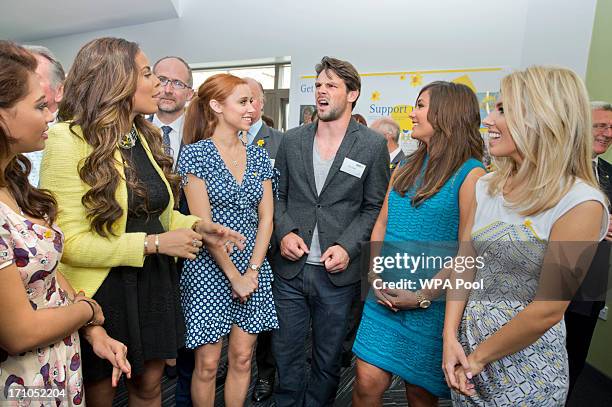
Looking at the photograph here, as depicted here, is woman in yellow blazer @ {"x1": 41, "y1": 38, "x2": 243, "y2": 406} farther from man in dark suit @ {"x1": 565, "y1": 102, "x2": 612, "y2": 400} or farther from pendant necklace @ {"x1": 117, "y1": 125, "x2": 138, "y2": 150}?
man in dark suit @ {"x1": 565, "y1": 102, "x2": 612, "y2": 400}

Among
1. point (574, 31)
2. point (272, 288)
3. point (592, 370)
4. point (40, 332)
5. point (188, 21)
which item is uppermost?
point (188, 21)

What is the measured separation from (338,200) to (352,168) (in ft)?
0.58

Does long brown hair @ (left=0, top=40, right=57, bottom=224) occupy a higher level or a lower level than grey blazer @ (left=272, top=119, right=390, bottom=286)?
higher

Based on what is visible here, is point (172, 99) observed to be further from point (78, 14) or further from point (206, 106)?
point (78, 14)

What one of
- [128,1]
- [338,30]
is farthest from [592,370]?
[128,1]

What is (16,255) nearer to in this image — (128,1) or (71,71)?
(71,71)

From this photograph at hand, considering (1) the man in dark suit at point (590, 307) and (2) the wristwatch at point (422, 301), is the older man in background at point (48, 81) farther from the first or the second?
(1) the man in dark suit at point (590, 307)

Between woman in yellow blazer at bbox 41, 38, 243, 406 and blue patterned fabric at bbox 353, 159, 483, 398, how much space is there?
33.5 inches

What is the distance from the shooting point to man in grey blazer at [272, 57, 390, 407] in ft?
7.02

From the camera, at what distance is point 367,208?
7.30 ft

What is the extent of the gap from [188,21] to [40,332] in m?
7.75

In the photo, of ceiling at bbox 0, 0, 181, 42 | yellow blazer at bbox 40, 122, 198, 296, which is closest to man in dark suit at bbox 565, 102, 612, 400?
yellow blazer at bbox 40, 122, 198, 296

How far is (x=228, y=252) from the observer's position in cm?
196

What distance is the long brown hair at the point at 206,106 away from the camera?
211 centimetres
